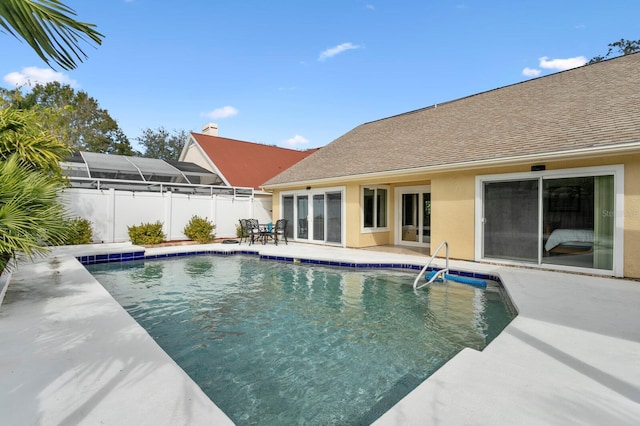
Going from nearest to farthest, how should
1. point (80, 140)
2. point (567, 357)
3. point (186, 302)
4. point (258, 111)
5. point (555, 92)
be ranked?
1. point (567, 357)
2. point (186, 302)
3. point (555, 92)
4. point (258, 111)
5. point (80, 140)

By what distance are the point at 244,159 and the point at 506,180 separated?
13.8 meters

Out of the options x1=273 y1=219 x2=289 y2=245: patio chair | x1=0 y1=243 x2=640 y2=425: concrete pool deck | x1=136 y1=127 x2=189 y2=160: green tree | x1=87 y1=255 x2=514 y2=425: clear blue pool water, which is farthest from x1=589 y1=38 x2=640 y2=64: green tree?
x1=136 y1=127 x2=189 y2=160: green tree

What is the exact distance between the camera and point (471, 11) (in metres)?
12.0

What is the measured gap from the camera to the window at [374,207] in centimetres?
1233

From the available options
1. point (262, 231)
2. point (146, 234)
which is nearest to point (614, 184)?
point (262, 231)

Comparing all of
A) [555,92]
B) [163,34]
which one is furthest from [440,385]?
[163,34]

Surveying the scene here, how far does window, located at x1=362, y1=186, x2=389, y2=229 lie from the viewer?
12.3 m

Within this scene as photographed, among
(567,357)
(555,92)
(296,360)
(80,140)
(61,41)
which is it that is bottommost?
(296,360)

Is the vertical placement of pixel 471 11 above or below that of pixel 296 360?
above

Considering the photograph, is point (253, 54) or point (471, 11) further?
point (253, 54)

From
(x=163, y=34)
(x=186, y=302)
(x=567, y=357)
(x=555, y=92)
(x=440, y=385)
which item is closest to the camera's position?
(x=440, y=385)

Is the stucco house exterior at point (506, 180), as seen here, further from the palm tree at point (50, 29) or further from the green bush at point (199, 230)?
the palm tree at point (50, 29)

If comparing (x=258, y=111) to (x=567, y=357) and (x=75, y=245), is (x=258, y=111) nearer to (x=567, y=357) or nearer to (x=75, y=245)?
(x=75, y=245)

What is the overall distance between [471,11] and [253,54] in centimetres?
898
